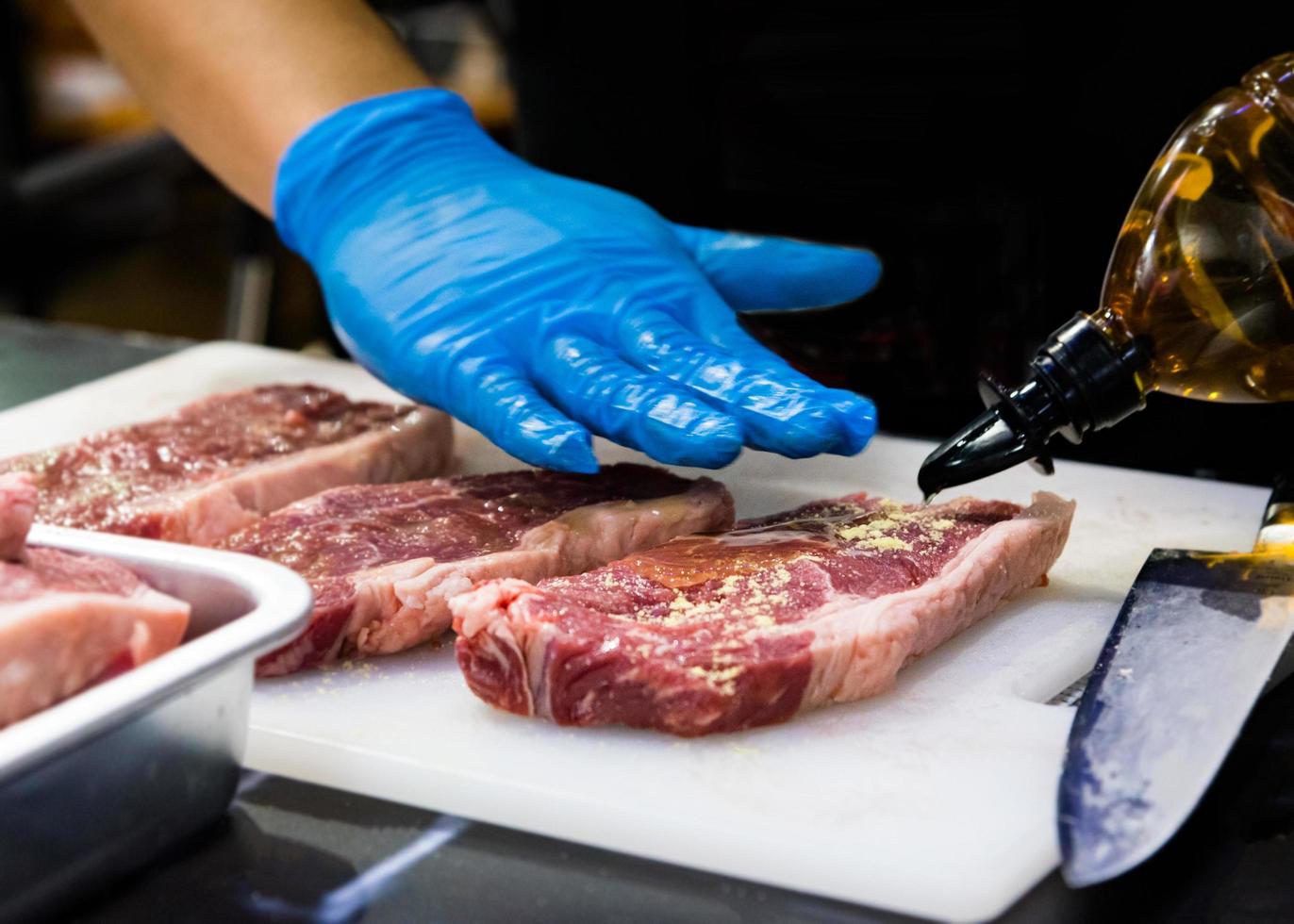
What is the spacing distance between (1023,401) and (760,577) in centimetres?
44

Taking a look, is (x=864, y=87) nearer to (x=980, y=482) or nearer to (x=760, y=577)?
(x=980, y=482)

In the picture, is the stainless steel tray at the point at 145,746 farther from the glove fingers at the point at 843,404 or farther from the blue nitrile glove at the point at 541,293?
the glove fingers at the point at 843,404

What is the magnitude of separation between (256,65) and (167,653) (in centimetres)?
181

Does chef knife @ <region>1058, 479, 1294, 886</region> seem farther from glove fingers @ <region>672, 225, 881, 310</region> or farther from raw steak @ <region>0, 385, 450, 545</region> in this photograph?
raw steak @ <region>0, 385, 450, 545</region>

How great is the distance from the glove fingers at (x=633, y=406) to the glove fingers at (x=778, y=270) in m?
0.41

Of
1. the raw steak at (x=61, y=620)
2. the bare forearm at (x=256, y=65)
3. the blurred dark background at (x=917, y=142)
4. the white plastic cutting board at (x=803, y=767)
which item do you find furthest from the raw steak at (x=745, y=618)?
the bare forearm at (x=256, y=65)

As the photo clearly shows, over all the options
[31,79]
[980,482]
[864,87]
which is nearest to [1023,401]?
[980,482]

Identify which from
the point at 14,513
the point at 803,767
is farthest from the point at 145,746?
the point at 803,767

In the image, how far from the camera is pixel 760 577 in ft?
6.53

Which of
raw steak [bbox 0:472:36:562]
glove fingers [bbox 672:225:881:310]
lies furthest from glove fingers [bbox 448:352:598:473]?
raw steak [bbox 0:472:36:562]

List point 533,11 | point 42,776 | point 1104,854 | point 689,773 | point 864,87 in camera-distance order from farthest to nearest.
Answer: point 533,11, point 864,87, point 689,773, point 1104,854, point 42,776

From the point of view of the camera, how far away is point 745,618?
187cm

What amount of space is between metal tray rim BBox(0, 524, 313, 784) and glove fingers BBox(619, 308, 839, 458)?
80 cm

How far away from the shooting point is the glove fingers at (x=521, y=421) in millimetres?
2193
